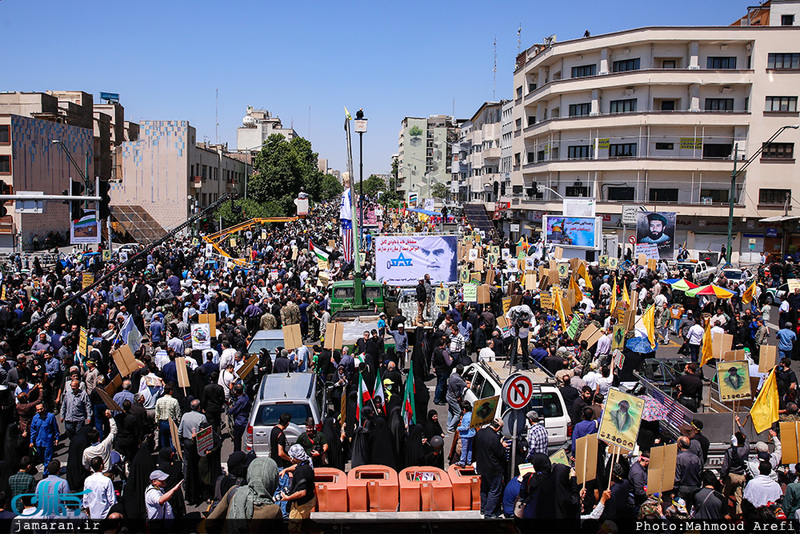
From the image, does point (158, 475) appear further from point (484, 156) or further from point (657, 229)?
point (484, 156)

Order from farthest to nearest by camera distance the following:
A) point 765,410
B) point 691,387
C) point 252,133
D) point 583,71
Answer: point 252,133
point 583,71
point 691,387
point 765,410

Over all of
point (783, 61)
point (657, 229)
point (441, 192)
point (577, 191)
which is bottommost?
point (657, 229)

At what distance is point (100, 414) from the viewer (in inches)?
431

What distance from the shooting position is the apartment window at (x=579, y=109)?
150ft

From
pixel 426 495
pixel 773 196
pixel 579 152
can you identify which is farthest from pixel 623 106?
pixel 426 495

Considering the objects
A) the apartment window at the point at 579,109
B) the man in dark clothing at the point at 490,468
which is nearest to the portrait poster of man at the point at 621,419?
the man in dark clothing at the point at 490,468

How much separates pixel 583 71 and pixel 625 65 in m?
3.47

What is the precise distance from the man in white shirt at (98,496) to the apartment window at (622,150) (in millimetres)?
41446

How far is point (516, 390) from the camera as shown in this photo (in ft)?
27.0

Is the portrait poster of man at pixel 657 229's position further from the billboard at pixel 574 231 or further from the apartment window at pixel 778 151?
the apartment window at pixel 778 151

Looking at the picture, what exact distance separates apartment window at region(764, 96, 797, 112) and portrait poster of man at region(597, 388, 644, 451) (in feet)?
129

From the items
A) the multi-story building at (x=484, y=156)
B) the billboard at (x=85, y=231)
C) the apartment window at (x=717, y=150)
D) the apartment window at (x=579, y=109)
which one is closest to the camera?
the billboard at (x=85, y=231)

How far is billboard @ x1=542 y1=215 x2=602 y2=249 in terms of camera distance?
34594 mm

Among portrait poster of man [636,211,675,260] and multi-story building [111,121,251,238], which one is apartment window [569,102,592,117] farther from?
multi-story building [111,121,251,238]
